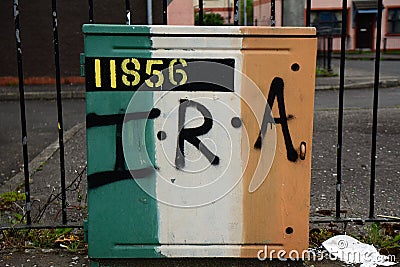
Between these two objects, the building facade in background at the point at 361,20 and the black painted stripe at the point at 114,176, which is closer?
the black painted stripe at the point at 114,176

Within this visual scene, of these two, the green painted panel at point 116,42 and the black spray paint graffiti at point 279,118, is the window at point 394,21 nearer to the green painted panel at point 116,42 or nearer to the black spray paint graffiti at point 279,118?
the black spray paint graffiti at point 279,118

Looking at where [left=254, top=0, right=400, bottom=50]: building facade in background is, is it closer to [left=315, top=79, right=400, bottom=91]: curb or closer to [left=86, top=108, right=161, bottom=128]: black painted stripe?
[left=315, top=79, right=400, bottom=91]: curb

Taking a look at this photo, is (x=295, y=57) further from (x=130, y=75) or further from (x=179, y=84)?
(x=130, y=75)

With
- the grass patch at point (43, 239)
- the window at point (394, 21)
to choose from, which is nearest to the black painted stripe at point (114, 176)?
the grass patch at point (43, 239)

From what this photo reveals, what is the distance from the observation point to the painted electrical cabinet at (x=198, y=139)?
2.42 m

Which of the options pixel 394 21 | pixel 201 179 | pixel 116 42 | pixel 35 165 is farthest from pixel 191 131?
pixel 394 21

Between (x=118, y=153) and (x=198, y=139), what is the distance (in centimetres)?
34

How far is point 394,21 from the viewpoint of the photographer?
116ft

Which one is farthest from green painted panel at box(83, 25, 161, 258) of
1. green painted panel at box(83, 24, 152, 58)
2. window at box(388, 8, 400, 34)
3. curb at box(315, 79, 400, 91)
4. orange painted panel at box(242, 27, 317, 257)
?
window at box(388, 8, 400, 34)

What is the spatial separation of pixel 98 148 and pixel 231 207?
0.62 meters

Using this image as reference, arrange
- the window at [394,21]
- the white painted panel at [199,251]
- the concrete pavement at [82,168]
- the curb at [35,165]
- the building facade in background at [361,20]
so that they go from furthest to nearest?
1. the window at [394,21]
2. the building facade in background at [361,20]
3. the curb at [35,165]
4. the concrete pavement at [82,168]
5. the white painted panel at [199,251]

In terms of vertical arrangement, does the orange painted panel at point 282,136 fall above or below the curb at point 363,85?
above

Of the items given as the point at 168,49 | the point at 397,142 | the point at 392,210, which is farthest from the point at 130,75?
the point at 397,142

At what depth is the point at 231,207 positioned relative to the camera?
254cm
